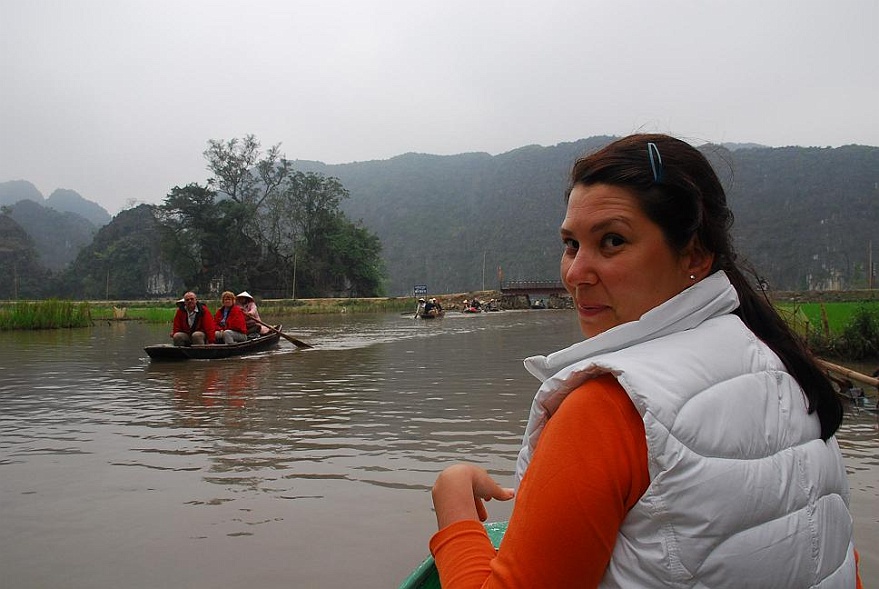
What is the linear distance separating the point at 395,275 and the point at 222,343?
326 feet

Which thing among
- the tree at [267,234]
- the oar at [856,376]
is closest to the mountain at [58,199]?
the tree at [267,234]

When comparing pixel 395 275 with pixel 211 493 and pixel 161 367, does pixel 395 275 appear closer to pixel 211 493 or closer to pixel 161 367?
pixel 161 367

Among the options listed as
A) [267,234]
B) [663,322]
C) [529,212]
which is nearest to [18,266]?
[267,234]

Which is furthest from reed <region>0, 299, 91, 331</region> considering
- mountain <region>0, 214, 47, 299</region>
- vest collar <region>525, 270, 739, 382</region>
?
mountain <region>0, 214, 47, 299</region>

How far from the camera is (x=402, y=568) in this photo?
288 centimetres

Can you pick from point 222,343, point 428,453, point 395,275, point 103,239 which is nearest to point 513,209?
point 395,275

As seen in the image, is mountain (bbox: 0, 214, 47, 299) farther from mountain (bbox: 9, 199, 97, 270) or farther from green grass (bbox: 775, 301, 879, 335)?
green grass (bbox: 775, 301, 879, 335)

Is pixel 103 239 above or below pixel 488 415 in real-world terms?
above

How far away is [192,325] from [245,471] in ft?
28.2

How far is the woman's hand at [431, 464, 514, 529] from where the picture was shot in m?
1.14

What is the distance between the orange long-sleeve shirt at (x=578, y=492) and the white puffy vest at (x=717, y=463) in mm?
22

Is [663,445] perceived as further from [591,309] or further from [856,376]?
[856,376]

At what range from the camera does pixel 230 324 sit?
13.1 meters

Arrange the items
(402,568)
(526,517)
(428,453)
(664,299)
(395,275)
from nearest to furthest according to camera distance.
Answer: (526,517)
(664,299)
(402,568)
(428,453)
(395,275)
